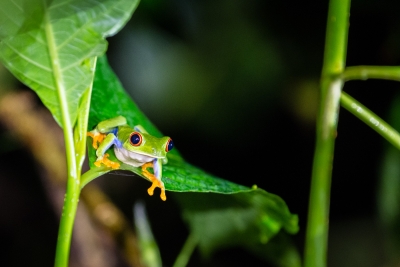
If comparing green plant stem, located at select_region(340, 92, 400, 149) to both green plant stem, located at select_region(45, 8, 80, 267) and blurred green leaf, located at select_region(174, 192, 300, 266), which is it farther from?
green plant stem, located at select_region(45, 8, 80, 267)

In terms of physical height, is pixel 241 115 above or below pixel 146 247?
above

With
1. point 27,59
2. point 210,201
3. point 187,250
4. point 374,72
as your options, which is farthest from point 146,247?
point 374,72

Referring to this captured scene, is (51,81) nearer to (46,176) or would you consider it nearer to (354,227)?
(46,176)

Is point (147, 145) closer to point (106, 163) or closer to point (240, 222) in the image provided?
point (106, 163)

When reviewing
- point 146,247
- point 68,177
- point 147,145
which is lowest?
point 146,247

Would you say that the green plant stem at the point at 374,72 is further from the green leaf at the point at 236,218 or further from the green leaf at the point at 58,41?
the green leaf at the point at 58,41

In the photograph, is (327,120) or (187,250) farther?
(187,250)

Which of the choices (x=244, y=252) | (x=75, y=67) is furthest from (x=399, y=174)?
(x=75, y=67)
